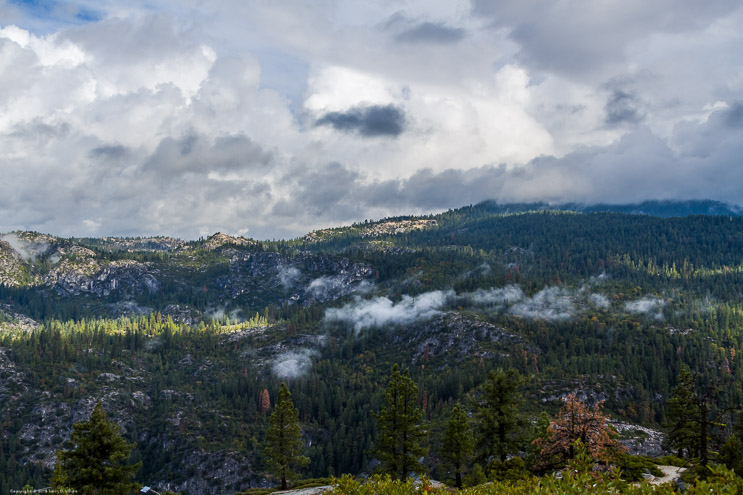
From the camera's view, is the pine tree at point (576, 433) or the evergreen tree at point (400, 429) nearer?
the pine tree at point (576, 433)

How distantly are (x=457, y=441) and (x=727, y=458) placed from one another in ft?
113

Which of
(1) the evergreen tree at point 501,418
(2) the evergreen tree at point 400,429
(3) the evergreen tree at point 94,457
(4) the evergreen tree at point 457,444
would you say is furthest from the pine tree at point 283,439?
(1) the evergreen tree at point 501,418

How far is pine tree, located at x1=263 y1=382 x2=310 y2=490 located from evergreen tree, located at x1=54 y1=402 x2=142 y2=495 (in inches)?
1165

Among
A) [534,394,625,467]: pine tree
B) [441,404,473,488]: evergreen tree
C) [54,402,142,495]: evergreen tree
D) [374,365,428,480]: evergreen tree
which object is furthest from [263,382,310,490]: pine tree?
[534,394,625,467]: pine tree

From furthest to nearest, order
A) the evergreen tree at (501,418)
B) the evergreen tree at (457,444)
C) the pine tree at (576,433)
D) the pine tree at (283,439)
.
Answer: the pine tree at (283,439) < the evergreen tree at (457,444) < the evergreen tree at (501,418) < the pine tree at (576,433)

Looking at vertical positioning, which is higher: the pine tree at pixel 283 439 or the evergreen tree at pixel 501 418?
the evergreen tree at pixel 501 418

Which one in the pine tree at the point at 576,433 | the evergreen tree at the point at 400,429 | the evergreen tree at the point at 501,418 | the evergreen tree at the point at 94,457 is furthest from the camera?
the evergreen tree at the point at 400,429

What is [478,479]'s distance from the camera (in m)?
65.8

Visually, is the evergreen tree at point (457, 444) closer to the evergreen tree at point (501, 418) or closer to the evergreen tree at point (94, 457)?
the evergreen tree at point (501, 418)

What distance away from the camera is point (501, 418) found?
66.5 metres

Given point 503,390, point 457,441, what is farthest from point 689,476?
point 457,441

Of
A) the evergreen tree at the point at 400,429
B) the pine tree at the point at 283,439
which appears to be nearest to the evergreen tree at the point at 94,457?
the pine tree at the point at 283,439

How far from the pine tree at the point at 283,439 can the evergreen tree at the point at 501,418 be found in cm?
3528

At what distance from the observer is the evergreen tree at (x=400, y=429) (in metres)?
71.1
